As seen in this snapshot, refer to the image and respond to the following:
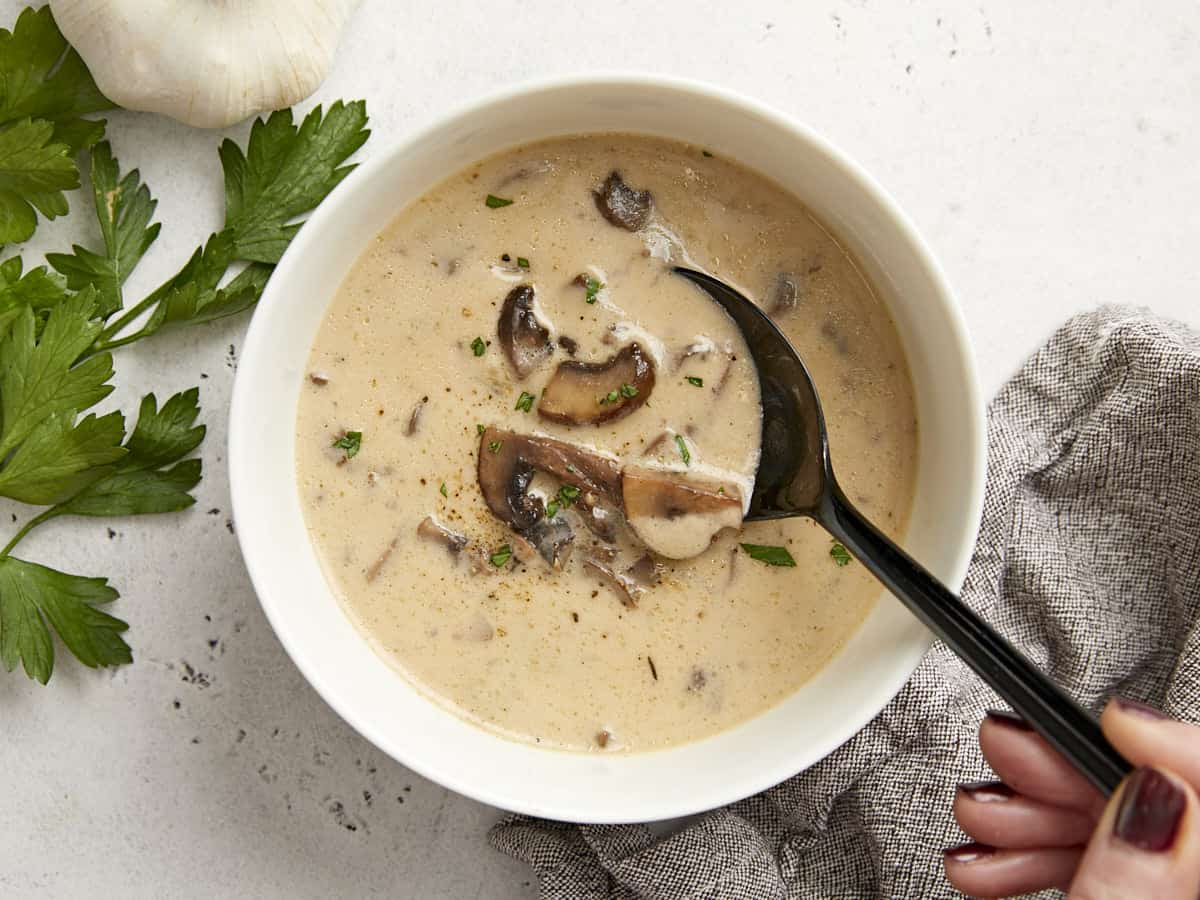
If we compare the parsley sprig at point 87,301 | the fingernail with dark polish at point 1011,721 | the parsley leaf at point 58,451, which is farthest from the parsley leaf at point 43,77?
the fingernail with dark polish at point 1011,721

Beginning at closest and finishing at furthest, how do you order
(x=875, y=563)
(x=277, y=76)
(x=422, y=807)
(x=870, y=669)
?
1. (x=875, y=563)
2. (x=870, y=669)
3. (x=277, y=76)
4. (x=422, y=807)

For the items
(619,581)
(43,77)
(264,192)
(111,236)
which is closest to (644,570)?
(619,581)

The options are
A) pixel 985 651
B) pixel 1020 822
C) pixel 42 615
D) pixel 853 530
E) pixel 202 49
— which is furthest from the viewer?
pixel 42 615

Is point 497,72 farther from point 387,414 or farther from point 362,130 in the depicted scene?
point 387,414

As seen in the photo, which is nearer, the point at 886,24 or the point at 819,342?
the point at 819,342

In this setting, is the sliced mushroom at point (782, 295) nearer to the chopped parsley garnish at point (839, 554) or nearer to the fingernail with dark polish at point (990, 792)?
the chopped parsley garnish at point (839, 554)

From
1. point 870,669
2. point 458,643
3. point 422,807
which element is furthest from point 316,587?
point 870,669

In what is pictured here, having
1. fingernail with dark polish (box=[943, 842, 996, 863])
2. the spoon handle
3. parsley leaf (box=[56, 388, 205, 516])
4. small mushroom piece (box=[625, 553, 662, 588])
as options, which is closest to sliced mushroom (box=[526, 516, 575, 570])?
small mushroom piece (box=[625, 553, 662, 588])

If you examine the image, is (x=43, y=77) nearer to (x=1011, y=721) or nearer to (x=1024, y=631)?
(x=1011, y=721)
